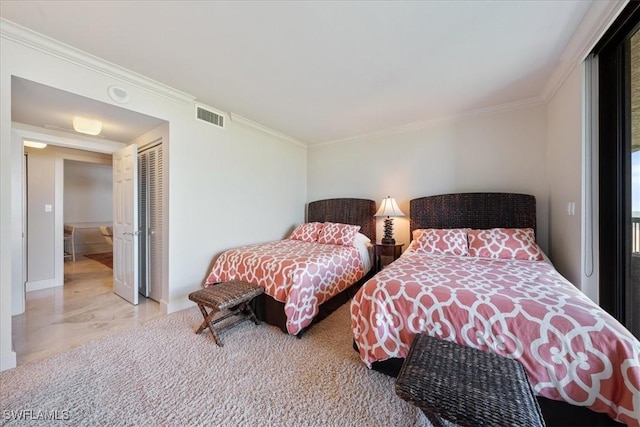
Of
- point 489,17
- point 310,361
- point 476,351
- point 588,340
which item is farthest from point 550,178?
point 310,361

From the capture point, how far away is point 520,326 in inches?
51.2

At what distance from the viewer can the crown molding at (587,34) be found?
5.02 ft

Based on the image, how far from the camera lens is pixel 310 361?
1879mm

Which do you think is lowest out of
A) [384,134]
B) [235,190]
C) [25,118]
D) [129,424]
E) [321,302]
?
[129,424]

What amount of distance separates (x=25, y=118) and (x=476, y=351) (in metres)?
4.52

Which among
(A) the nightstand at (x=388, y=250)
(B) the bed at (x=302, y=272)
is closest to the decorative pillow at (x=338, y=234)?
(B) the bed at (x=302, y=272)

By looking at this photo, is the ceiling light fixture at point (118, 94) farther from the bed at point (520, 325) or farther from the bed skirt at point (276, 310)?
the bed at point (520, 325)

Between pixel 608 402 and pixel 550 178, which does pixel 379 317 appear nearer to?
pixel 608 402

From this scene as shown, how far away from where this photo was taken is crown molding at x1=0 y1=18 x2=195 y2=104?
175 centimetres

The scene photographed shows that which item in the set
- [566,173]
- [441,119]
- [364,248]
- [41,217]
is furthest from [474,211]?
[41,217]

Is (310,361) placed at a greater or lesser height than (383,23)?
lesser

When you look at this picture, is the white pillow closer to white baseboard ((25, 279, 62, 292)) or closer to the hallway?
the hallway

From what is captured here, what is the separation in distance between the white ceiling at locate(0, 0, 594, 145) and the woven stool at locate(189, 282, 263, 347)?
2.05m

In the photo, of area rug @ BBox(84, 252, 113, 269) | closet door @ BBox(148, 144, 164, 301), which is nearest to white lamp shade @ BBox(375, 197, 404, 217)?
closet door @ BBox(148, 144, 164, 301)
